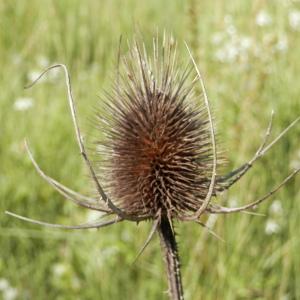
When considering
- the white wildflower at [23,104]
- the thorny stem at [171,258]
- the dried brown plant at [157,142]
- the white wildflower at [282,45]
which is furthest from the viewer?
the white wildflower at [23,104]

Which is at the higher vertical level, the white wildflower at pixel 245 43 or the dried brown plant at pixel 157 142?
the white wildflower at pixel 245 43

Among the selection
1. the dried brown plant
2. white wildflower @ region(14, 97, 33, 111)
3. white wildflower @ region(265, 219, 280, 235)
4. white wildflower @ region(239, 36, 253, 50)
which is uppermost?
white wildflower @ region(239, 36, 253, 50)

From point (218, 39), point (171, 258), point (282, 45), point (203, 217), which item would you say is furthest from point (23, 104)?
point (171, 258)

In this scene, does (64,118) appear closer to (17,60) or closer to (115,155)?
(17,60)

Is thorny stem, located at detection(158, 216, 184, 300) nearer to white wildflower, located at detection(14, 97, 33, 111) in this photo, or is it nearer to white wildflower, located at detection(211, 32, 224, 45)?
white wildflower, located at detection(14, 97, 33, 111)

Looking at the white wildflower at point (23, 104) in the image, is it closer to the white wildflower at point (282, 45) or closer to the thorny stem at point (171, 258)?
the white wildflower at point (282, 45)

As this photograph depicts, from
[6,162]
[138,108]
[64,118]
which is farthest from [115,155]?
[64,118]

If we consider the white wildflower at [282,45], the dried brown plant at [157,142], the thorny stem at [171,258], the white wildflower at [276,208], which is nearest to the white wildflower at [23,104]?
the white wildflower at [282,45]

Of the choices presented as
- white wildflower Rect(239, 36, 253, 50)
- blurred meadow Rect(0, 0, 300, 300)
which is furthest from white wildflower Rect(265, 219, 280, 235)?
white wildflower Rect(239, 36, 253, 50)
